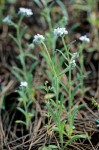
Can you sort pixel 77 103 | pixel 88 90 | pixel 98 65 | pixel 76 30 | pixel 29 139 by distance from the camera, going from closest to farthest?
pixel 29 139 → pixel 77 103 → pixel 88 90 → pixel 98 65 → pixel 76 30

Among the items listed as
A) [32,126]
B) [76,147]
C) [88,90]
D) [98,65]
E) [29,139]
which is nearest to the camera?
[76,147]

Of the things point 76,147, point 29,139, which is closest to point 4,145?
point 29,139

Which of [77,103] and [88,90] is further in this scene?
[88,90]

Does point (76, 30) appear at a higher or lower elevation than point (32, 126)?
higher

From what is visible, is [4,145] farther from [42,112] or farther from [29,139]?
[42,112]

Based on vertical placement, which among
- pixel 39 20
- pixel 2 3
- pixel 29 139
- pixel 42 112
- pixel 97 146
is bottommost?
pixel 97 146

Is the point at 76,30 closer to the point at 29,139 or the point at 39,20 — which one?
the point at 39,20

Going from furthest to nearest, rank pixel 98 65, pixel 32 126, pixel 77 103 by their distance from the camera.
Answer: pixel 98 65
pixel 77 103
pixel 32 126

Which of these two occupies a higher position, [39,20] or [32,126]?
[39,20]

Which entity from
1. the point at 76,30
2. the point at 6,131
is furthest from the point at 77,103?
the point at 76,30
